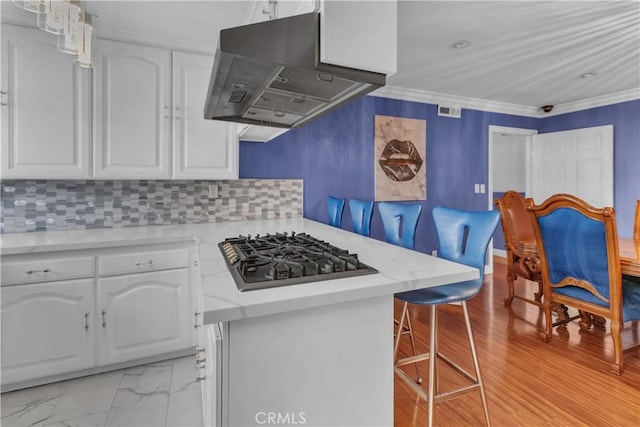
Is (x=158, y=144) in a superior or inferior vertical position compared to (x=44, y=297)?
superior

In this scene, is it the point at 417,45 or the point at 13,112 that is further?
the point at 417,45

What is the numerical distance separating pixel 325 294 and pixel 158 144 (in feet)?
6.83

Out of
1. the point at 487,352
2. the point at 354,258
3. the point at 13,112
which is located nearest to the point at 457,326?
the point at 487,352

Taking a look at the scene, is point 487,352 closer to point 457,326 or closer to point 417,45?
point 457,326

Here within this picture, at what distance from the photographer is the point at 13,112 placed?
81.3 inches

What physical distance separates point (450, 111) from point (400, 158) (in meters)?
1.01

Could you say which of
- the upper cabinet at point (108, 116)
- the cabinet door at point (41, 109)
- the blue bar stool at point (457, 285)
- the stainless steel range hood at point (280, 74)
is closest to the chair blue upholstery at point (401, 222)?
the blue bar stool at point (457, 285)

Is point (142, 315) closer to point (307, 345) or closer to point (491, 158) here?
point (307, 345)

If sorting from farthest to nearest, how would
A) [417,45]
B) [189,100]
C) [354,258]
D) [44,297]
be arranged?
[417,45] → [189,100] → [44,297] → [354,258]

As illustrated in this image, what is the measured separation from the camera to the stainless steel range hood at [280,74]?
1.05m

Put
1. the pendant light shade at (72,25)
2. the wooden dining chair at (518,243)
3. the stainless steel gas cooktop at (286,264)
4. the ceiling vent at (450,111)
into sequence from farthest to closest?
the ceiling vent at (450,111)
the wooden dining chair at (518,243)
the pendant light shade at (72,25)
the stainless steel gas cooktop at (286,264)

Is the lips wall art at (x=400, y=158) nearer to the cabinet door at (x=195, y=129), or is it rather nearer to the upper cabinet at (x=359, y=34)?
the cabinet door at (x=195, y=129)

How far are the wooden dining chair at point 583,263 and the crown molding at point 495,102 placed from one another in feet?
6.62

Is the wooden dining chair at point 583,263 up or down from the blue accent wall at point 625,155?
down
